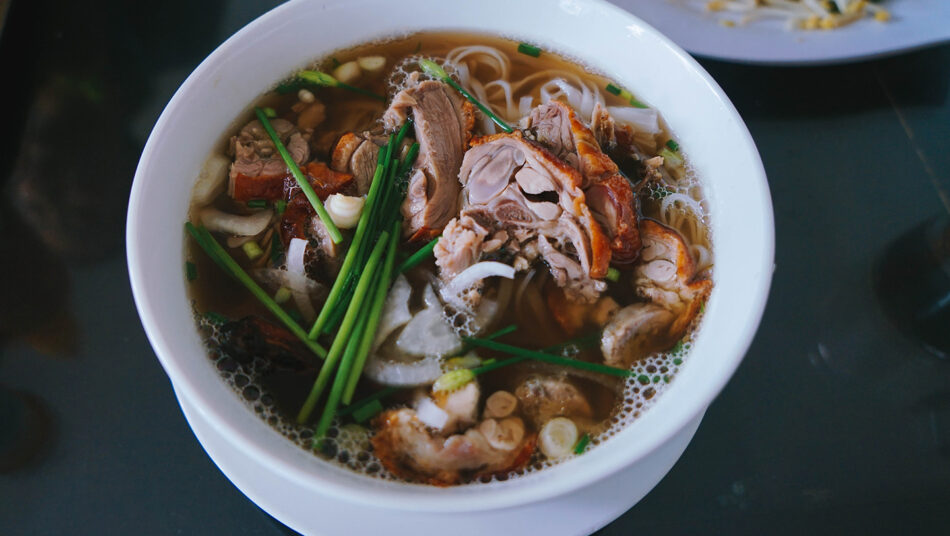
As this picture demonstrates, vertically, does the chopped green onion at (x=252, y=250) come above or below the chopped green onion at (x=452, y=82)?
below

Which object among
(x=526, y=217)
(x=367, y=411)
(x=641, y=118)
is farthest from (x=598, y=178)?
(x=367, y=411)

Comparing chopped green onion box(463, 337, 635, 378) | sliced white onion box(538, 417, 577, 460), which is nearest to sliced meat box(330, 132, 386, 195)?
chopped green onion box(463, 337, 635, 378)

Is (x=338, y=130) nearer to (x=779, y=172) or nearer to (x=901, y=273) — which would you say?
(x=779, y=172)

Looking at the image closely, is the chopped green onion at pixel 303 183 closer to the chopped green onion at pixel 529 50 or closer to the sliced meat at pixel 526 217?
the sliced meat at pixel 526 217

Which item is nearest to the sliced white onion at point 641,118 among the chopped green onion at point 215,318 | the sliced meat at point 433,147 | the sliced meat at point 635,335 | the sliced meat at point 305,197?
the sliced meat at point 433,147

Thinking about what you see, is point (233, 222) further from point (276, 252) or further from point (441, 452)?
point (441, 452)

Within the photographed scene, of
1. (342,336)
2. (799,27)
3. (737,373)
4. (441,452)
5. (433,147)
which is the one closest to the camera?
(441,452)

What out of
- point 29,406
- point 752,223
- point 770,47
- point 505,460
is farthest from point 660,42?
point 29,406
